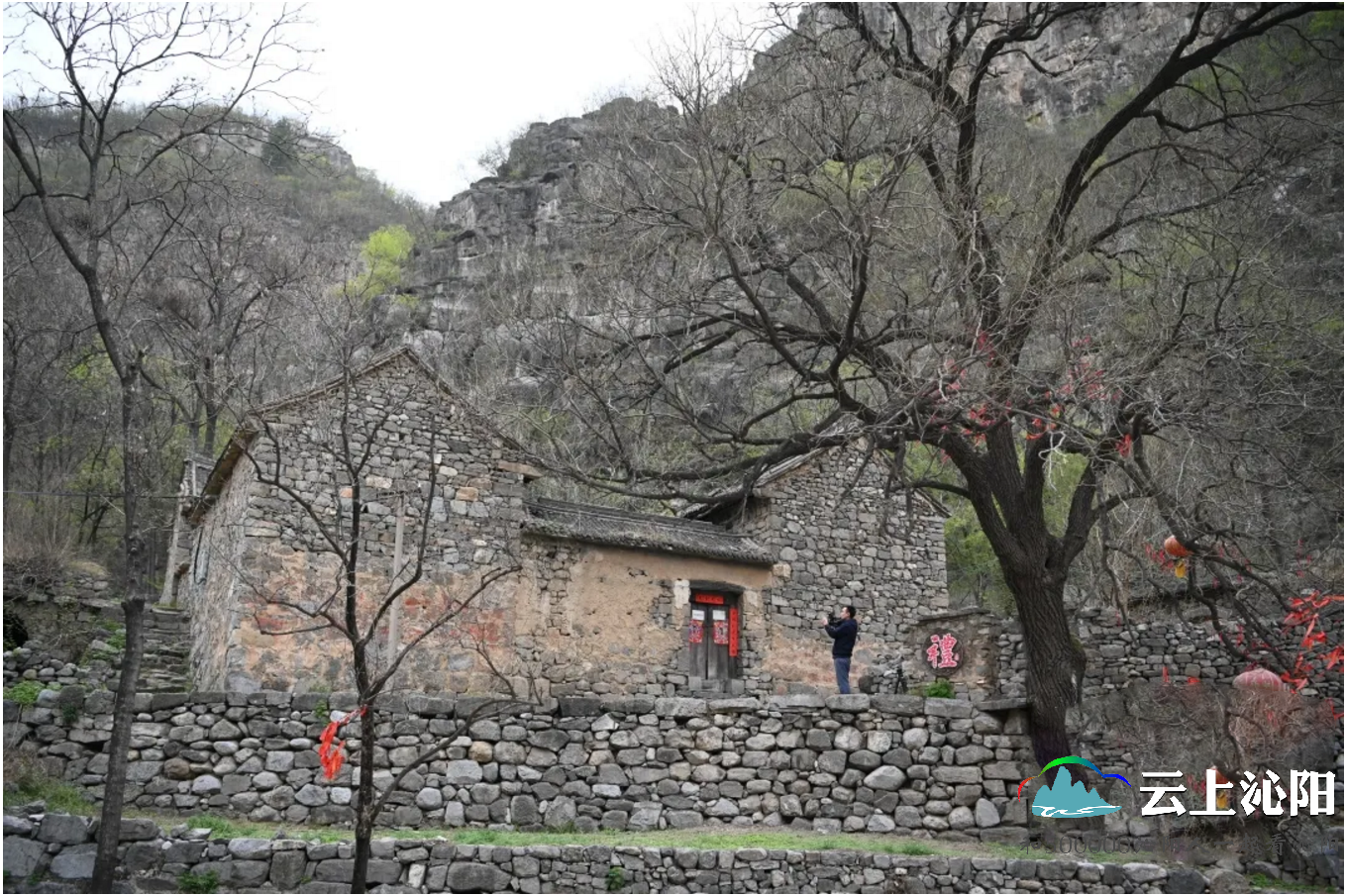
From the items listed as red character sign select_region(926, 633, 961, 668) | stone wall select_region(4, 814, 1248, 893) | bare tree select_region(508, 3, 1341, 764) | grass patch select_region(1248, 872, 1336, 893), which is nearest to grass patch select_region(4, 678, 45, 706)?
stone wall select_region(4, 814, 1248, 893)

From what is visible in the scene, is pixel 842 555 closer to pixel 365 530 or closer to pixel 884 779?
pixel 884 779

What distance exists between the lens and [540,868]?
8.54 meters

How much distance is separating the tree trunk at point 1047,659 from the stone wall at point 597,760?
52 centimetres

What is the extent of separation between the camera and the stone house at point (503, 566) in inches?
527

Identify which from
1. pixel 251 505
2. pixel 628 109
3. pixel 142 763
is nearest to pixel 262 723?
pixel 142 763

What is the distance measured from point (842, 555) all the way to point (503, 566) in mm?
6028

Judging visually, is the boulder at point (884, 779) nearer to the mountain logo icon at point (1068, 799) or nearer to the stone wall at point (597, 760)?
the stone wall at point (597, 760)

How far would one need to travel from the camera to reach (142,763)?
364 inches

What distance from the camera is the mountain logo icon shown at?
32.9ft

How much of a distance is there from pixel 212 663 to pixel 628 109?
8.52m

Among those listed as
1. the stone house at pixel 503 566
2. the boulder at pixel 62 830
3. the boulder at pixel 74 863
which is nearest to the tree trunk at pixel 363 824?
the boulder at pixel 74 863

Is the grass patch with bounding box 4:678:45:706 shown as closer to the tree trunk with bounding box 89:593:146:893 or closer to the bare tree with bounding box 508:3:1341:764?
the tree trunk with bounding box 89:593:146:893

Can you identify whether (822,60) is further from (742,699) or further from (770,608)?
(770,608)

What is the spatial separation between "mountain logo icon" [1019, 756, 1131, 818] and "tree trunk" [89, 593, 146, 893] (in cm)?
785
